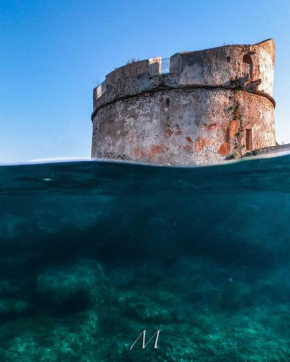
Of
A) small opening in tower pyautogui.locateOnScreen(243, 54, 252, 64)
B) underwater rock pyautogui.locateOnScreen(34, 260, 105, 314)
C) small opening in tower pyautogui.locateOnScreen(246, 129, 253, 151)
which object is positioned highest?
small opening in tower pyautogui.locateOnScreen(243, 54, 252, 64)

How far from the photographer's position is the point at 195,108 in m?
11.5

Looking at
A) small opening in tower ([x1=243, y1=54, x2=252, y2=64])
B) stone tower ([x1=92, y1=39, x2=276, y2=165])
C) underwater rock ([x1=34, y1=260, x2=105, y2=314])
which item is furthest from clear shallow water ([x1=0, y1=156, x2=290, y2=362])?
small opening in tower ([x1=243, y1=54, x2=252, y2=64])

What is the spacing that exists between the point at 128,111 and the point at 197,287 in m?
9.43

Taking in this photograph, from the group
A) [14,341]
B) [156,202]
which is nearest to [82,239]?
[156,202]

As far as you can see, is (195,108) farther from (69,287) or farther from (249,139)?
(69,287)

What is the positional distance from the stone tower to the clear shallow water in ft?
3.16

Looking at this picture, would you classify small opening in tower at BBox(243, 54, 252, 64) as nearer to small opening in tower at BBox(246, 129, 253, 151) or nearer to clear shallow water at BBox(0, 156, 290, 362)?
small opening in tower at BBox(246, 129, 253, 151)

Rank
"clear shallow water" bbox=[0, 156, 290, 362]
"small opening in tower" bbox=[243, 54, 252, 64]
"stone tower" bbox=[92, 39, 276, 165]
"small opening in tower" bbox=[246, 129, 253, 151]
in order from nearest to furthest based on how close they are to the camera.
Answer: "clear shallow water" bbox=[0, 156, 290, 362] → "stone tower" bbox=[92, 39, 276, 165] → "small opening in tower" bbox=[246, 129, 253, 151] → "small opening in tower" bbox=[243, 54, 252, 64]

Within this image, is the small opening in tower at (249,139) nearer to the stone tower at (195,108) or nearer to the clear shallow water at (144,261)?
the stone tower at (195,108)

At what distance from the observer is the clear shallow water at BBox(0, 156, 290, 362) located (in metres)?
10.7

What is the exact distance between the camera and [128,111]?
1230 cm

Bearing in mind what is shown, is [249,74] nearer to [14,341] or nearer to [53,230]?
[53,230]

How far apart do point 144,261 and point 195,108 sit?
29.5 ft

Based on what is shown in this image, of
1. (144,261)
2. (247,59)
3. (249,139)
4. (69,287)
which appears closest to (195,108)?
(249,139)
